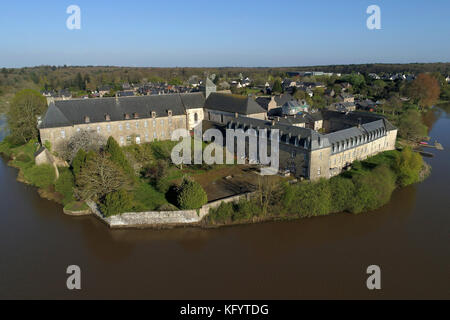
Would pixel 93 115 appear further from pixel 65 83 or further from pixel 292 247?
pixel 65 83

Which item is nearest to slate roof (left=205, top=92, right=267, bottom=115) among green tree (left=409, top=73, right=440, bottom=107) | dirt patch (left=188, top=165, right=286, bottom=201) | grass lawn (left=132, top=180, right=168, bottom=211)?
dirt patch (left=188, top=165, right=286, bottom=201)

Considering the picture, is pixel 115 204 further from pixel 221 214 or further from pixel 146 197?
pixel 221 214

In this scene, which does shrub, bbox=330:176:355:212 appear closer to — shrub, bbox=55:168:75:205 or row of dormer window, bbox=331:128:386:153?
row of dormer window, bbox=331:128:386:153

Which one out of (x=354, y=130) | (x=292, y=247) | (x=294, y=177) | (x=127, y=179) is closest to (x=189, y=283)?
(x=292, y=247)

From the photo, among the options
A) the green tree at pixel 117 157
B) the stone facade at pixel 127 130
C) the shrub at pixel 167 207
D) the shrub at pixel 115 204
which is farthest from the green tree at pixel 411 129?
the shrub at pixel 115 204

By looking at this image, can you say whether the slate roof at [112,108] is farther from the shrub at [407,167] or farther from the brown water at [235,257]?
the shrub at [407,167]
